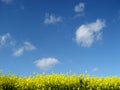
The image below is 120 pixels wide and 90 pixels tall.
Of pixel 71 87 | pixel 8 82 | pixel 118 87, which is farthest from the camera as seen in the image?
pixel 118 87

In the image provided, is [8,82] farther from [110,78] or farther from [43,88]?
[110,78]

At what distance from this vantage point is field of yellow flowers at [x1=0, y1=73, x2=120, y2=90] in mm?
17500

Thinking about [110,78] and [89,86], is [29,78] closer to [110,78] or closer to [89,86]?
[89,86]

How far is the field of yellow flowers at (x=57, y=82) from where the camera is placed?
1750cm

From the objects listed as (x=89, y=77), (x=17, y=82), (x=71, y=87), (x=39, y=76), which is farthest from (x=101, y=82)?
(x=17, y=82)

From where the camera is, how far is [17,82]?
17.7m

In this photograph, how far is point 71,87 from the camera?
61.4ft

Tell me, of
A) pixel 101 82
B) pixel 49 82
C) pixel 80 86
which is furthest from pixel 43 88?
pixel 101 82

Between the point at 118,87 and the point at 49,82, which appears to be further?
the point at 118,87

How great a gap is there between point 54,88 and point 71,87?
95 centimetres

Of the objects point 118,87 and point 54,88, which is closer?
point 54,88

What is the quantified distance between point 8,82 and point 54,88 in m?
2.18

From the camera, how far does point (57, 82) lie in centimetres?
1833

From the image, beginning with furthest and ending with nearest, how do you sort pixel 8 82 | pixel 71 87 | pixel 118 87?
pixel 118 87 < pixel 71 87 < pixel 8 82
